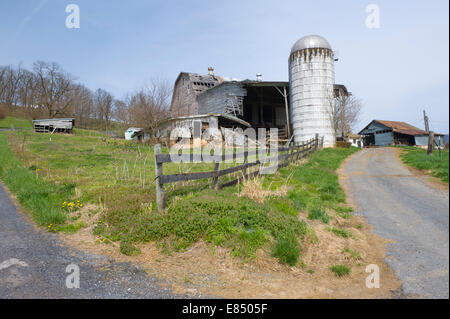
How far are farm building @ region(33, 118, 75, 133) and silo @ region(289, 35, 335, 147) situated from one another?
112 ft

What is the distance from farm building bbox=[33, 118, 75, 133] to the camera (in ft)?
120

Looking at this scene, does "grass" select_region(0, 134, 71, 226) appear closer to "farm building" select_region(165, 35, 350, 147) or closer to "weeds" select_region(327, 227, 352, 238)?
"weeds" select_region(327, 227, 352, 238)

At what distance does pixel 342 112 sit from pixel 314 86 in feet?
14.4

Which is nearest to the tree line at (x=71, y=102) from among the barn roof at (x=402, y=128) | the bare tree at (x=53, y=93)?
the bare tree at (x=53, y=93)

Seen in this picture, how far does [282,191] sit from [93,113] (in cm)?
6930

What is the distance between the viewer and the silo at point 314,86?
2245cm

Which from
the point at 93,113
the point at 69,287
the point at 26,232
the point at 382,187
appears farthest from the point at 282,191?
the point at 93,113

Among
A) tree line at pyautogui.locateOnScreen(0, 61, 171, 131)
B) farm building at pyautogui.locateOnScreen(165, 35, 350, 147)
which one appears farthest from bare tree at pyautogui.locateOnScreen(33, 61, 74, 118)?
farm building at pyautogui.locateOnScreen(165, 35, 350, 147)

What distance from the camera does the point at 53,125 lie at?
37875 mm

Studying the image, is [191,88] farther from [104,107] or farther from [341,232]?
[104,107]

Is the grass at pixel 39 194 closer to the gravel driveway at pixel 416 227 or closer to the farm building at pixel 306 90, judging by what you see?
the gravel driveway at pixel 416 227

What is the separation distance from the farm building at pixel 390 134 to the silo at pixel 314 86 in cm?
1391

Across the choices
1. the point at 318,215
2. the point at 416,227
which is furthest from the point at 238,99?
the point at 416,227
